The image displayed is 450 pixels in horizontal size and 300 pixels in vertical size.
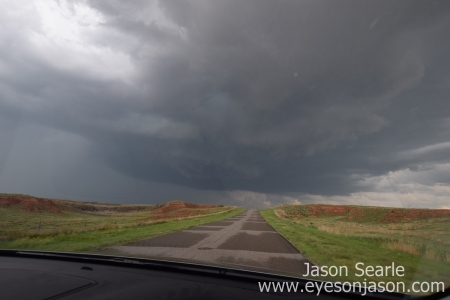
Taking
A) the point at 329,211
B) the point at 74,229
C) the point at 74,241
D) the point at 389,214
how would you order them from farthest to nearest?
the point at 329,211
the point at 389,214
the point at 74,229
the point at 74,241

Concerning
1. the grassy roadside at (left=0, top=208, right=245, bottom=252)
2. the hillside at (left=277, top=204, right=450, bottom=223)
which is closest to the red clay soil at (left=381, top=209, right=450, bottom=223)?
the hillside at (left=277, top=204, right=450, bottom=223)

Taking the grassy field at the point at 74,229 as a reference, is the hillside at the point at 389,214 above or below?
above

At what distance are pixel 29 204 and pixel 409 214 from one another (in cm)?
9382

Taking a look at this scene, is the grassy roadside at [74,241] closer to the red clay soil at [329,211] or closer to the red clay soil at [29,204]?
the red clay soil at [29,204]

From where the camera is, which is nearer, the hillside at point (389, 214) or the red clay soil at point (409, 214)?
the hillside at point (389, 214)

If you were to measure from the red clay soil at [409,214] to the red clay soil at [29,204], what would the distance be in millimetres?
80771

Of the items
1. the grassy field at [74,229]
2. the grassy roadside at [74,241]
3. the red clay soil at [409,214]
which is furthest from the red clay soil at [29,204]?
the red clay soil at [409,214]

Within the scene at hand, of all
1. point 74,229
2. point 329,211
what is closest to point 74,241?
point 74,229

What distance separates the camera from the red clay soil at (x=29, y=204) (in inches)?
2790

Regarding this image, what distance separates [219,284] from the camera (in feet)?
13.4

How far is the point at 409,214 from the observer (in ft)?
245

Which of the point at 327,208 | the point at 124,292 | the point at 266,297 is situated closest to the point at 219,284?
the point at 266,297

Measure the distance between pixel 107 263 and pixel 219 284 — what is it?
8.09ft

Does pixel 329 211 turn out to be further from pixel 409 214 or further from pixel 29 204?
pixel 29 204
